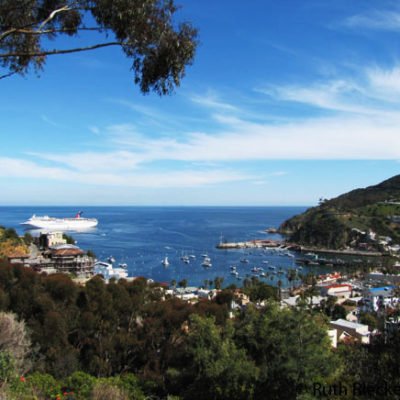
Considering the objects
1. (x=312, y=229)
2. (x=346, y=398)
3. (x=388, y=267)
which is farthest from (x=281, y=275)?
(x=346, y=398)

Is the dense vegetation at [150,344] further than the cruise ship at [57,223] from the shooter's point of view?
No

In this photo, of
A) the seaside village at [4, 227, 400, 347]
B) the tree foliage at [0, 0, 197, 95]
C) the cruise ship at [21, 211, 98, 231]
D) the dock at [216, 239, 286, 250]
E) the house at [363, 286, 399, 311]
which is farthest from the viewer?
the cruise ship at [21, 211, 98, 231]

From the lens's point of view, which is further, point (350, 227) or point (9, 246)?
point (350, 227)

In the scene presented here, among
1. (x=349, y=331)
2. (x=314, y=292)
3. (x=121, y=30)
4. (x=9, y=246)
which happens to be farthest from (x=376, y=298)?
(x=121, y=30)

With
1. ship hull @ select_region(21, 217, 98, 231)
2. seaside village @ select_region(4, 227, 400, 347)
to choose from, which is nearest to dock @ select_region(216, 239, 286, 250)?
seaside village @ select_region(4, 227, 400, 347)

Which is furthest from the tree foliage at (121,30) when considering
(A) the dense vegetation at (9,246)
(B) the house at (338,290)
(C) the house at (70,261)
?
(B) the house at (338,290)

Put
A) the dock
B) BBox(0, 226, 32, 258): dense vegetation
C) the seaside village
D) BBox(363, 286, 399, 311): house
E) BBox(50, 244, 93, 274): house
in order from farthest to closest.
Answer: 1. the dock
2. BBox(50, 244, 93, 274): house
3. BBox(0, 226, 32, 258): dense vegetation
4. BBox(363, 286, 399, 311): house
5. the seaside village

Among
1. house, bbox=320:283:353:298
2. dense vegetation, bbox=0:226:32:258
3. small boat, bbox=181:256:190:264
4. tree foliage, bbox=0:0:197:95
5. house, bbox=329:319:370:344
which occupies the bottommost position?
house, bbox=320:283:353:298

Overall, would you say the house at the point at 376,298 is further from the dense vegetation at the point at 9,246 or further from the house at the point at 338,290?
the dense vegetation at the point at 9,246

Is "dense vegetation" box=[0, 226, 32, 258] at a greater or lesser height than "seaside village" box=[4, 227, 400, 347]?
greater

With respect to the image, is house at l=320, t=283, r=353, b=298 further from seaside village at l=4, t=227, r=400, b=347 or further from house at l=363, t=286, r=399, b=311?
house at l=363, t=286, r=399, b=311

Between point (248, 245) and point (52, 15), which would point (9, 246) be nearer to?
point (52, 15)
